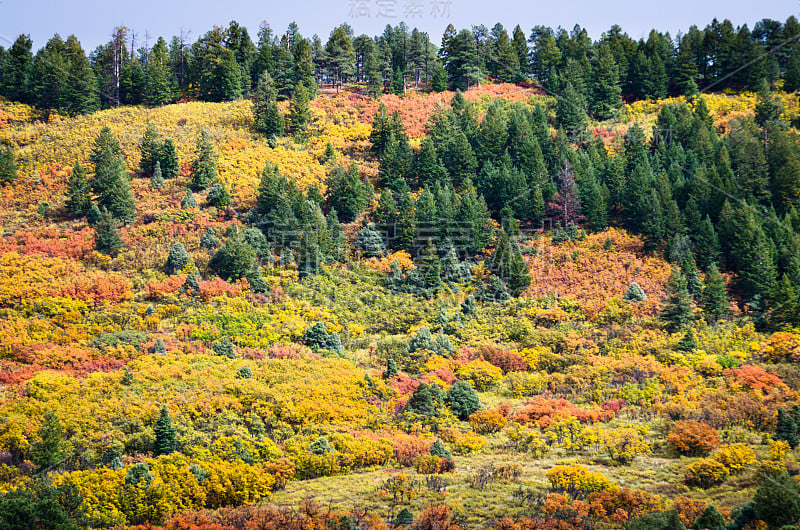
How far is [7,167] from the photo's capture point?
5931cm

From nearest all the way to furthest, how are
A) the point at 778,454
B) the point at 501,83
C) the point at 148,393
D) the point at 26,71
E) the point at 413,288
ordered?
the point at 778,454, the point at 148,393, the point at 413,288, the point at 26,71, the point at 501,83

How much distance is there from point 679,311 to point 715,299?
340cm

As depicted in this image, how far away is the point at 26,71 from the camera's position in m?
76.1

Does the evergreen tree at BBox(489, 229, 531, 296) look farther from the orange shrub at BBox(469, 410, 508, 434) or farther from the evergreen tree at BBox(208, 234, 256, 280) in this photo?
the evergreen tree at BBox(208, 234, 256, 280)

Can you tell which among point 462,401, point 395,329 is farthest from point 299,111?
point 462,401

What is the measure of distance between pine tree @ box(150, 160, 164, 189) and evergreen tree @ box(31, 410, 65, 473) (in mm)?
33261

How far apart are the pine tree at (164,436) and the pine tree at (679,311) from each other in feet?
107

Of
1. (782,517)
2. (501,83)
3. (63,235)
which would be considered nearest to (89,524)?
(782,517)

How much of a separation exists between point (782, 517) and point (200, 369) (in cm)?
2849

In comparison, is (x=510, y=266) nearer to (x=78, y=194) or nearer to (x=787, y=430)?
(x=787, y=430)

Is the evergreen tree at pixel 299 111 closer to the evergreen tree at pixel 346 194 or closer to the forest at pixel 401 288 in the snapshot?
the forest at pixel 401 288

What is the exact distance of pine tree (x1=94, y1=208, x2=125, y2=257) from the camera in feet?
164

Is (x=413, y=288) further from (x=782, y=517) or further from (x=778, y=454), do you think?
(x=782, y=517)

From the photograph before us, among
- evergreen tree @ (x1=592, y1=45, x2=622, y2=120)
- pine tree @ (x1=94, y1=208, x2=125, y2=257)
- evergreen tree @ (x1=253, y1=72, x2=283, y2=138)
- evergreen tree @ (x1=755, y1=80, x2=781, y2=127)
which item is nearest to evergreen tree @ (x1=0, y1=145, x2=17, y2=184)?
pine tree @ (x1=94, y1=208, x2=125, y2=257)
